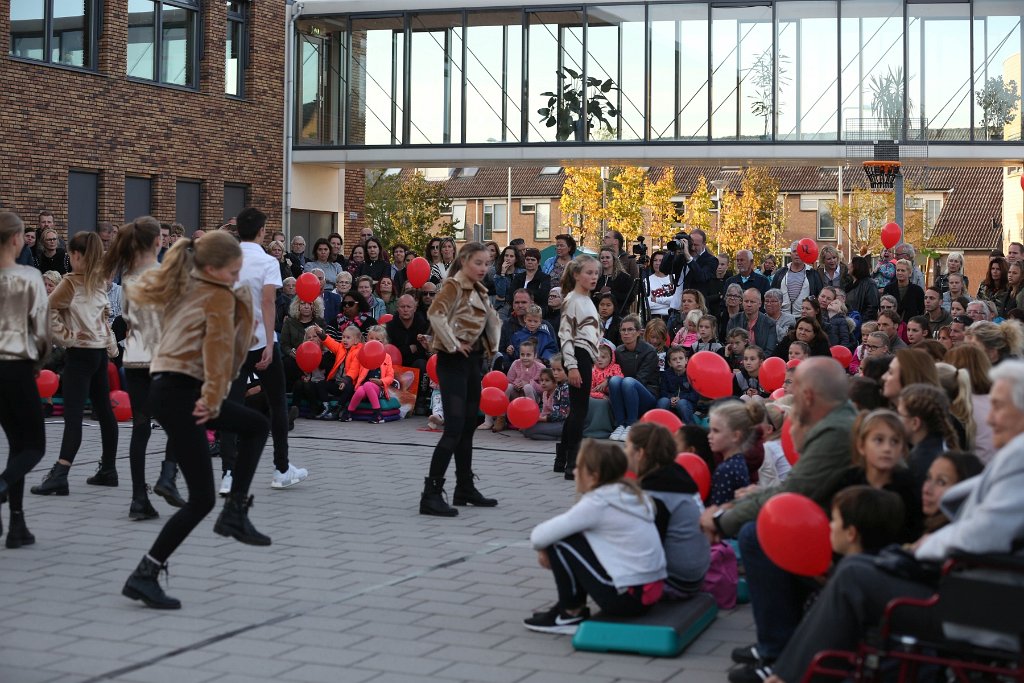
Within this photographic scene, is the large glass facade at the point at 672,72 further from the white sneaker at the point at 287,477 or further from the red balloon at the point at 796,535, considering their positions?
the red balloon at the point at 796,535

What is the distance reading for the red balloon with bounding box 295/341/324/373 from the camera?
1606 cm

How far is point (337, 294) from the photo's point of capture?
17938 mm

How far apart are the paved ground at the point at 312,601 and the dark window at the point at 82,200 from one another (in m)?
17.3

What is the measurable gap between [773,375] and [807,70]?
19092 mm

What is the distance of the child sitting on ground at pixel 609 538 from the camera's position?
241 inches

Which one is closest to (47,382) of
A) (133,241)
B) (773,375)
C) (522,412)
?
(522,412)

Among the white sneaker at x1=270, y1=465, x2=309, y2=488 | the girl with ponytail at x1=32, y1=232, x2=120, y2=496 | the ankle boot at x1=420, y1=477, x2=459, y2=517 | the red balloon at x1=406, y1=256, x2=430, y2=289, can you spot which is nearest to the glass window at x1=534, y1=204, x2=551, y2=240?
the red balloon at x1=406, y1=256, x2=430, y2=289

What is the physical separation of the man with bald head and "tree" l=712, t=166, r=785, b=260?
51.3m

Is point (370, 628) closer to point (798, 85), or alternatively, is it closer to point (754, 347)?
point (754, 347)

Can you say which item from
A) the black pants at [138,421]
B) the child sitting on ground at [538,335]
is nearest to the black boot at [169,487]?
the black pants at [138,421]

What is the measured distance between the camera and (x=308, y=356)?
16.1 meters

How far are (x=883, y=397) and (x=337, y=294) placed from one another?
11.7 meters

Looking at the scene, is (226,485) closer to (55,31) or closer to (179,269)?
(179,269)

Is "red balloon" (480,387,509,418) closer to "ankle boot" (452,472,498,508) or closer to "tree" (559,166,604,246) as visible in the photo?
"ankle boot" (452,472,498,508)
